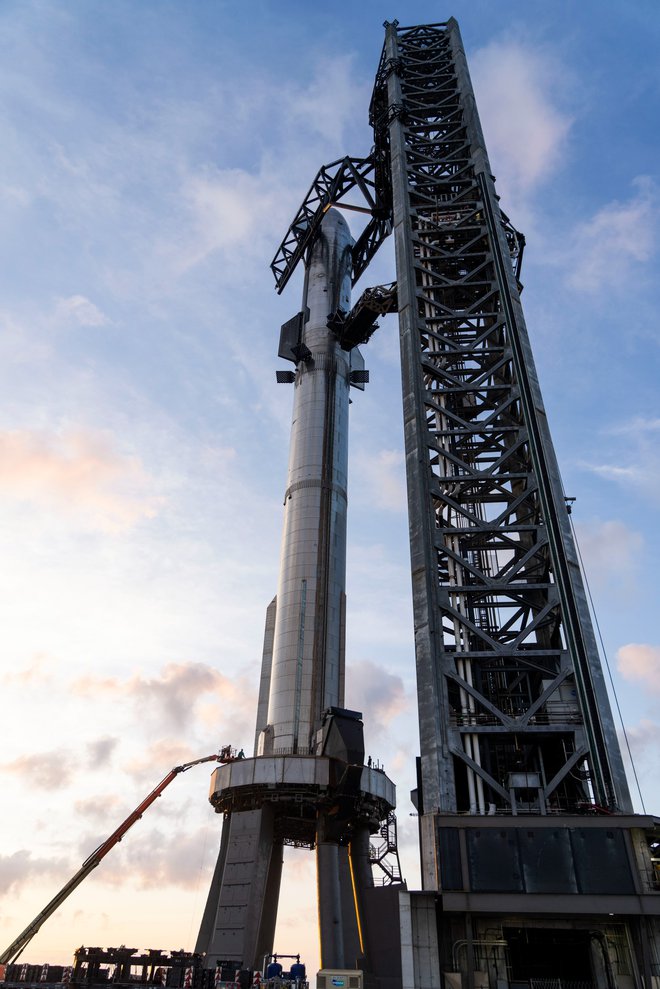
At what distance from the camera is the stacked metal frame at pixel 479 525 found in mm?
29922

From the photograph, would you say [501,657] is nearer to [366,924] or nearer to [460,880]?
[460,880]

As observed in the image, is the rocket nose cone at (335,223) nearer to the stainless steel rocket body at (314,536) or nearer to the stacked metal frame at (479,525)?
the stainless steel rocket body at (314,536)

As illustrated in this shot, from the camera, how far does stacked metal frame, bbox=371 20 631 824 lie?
29.9m

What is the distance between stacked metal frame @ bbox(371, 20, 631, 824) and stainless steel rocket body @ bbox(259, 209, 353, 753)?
1465 centimetres

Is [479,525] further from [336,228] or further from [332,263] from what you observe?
[336,228]

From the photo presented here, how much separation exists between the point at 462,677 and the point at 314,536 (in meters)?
24.1

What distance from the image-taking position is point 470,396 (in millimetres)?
43781

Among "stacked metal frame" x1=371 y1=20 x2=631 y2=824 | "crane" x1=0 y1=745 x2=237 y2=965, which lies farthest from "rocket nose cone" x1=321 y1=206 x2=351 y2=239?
"crane" x1=0 y1=745 x2=237 y2=965

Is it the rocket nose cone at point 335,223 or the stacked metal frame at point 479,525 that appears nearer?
the stacked metal frame at point 479,525

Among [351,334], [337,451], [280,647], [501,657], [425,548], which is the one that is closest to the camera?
[501,657]

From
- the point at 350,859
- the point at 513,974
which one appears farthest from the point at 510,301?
the point at 350,859

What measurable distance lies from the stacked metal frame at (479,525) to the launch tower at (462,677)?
0.12 metres

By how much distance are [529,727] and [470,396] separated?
20.7m

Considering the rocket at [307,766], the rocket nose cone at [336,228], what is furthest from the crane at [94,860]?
the rocket nose cone at [336,228]
